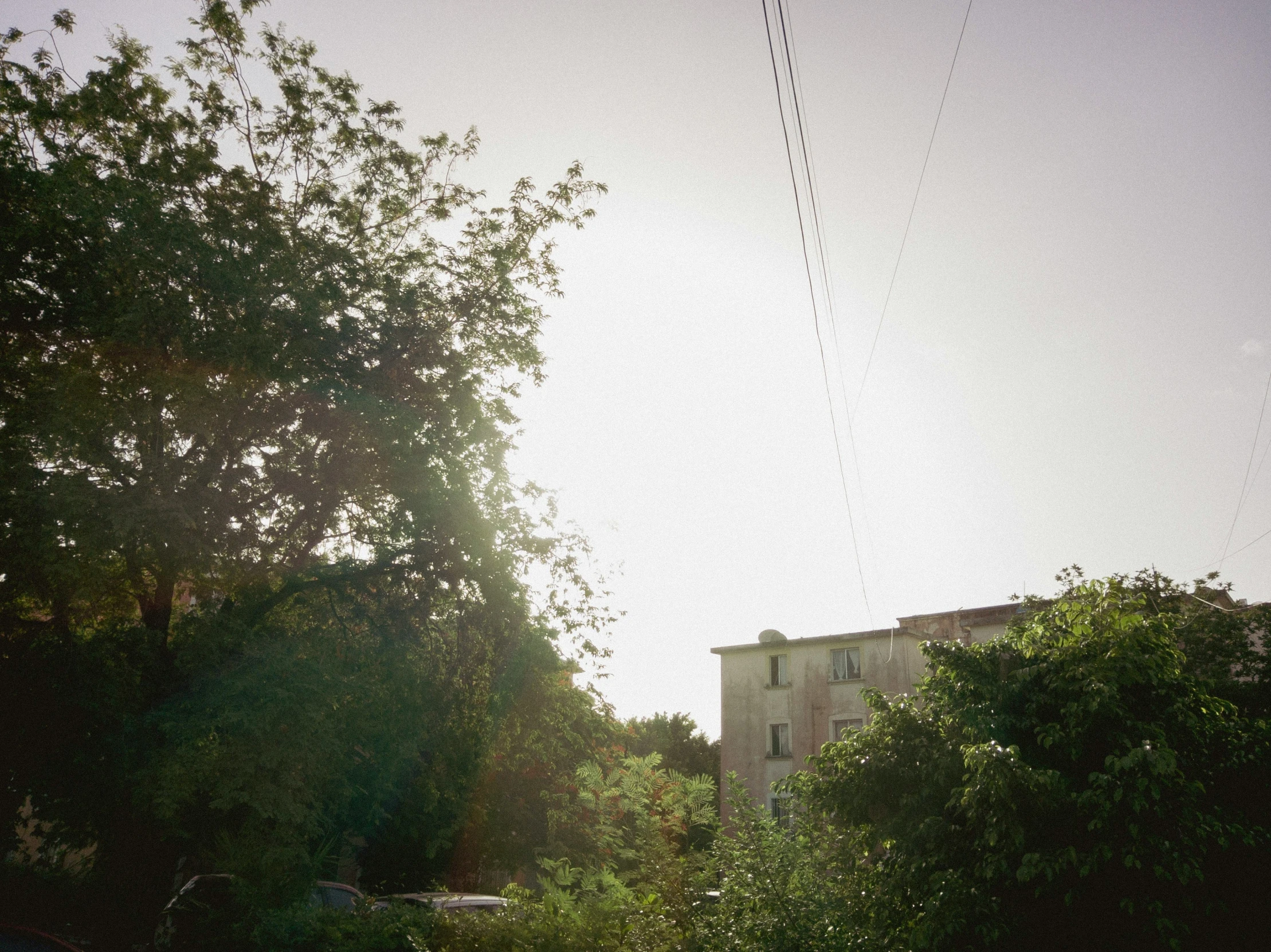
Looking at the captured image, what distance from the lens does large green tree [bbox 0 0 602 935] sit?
451 inches

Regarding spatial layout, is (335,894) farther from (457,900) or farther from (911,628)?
(911,628)

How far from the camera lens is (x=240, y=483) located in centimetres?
1373

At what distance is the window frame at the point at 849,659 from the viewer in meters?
35.5

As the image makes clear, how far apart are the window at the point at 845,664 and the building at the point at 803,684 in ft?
0.12

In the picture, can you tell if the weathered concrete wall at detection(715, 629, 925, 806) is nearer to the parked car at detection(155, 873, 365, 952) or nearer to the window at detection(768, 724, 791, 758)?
the window at detection(768, 724, 791, 758)

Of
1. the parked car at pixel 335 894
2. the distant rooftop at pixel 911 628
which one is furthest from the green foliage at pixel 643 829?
the distant rooftop at pixel 911 628

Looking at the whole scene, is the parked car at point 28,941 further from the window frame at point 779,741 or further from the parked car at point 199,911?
the window frame at point 779,741

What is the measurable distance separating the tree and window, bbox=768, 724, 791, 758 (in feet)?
97.7

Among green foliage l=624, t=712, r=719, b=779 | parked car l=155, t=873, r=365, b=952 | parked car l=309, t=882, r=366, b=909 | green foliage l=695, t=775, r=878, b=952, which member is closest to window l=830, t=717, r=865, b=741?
green foliage l=624, t=712, r=719, b=779

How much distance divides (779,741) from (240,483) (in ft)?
95.1

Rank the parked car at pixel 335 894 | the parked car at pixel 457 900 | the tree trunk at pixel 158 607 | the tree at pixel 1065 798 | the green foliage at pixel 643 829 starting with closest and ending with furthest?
the tree at pixel 1065 798 < the green foliage at pixel 643 829 < the parked car at pixel 335 894 < the parked car at pixel 457 900 < the tree trunk at pixel 158 607

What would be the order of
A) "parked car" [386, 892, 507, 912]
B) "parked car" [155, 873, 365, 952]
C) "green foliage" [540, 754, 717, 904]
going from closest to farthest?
"green foliage" [540, 754, 717, 904] → "parked car" [155, 873, 365, 952] → "parked car" [386, 892, 507, 912]

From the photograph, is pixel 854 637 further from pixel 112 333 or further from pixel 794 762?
pixel 112 333

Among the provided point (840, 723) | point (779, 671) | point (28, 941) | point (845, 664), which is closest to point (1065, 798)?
point (28, 941)
